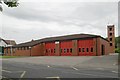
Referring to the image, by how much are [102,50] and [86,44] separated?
4.48m

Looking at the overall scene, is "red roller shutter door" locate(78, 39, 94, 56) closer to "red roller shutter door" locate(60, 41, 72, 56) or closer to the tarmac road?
"red roller shutter door" locate(60, 41, 72, 56)

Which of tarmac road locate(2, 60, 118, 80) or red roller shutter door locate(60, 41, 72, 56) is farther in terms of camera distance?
red roller shutter door locate(60, 41, 72, 56)

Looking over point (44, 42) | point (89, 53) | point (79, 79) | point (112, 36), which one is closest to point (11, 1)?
point (79, 79)

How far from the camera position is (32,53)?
69.0m

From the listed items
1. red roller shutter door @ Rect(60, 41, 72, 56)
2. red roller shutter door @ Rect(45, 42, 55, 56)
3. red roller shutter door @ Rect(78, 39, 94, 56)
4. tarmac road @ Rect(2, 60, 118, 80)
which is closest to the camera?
tarmac road @ Rect(2, 60, 118, 80)

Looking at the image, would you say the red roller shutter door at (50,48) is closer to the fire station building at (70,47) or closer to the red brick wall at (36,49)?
the fire station building at (70,47)

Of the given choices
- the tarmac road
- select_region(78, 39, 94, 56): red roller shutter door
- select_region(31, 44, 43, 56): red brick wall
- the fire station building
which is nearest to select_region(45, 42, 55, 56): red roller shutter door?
the fire station building

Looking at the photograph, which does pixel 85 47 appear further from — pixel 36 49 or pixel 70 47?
pixel 36 49

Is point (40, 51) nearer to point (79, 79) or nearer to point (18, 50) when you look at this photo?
point (18, 50)

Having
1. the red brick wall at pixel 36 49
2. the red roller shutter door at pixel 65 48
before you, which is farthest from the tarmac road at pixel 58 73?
the red brick wall at pixel 36 49

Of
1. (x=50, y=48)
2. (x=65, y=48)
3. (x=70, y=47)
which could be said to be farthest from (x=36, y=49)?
(x=70, y=47)

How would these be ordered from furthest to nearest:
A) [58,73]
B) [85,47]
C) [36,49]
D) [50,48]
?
[36,49] < [50,48] < [85,47] < [58,73]

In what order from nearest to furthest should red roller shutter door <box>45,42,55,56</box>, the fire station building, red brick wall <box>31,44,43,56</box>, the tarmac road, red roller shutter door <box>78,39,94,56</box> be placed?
1. the tarmac road
2. the fire station building
3. red roller shutter door <box>78,39,94,56</box>
4. red roller shutter door <box>45,42,55,56</box>
5. red brick wall <box>31,44,43,56</box>

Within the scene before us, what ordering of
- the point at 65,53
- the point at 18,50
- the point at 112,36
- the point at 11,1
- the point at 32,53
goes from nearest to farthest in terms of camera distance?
the point at 11,1
the point at 65,53
the point at 32,53
the point at 18,50
the point at 112,36
